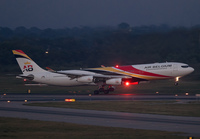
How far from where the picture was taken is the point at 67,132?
23109mm

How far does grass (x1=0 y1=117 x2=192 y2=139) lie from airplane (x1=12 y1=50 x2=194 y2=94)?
27796 mm

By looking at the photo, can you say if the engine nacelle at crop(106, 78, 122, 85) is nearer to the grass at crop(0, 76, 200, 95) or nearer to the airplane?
the airplane

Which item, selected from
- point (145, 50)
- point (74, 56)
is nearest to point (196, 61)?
point (145, 50)

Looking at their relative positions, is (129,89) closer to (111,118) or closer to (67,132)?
(111,118)

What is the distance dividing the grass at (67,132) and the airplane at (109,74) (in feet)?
91.2

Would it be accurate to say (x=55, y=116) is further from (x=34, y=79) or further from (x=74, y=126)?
(x=34, y=79)

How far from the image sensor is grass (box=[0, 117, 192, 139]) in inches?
851

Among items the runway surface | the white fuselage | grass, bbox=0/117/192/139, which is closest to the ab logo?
the white fuselage

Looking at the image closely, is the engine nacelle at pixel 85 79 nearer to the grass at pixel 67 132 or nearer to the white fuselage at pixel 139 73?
the white fuselage at pixel 139 73

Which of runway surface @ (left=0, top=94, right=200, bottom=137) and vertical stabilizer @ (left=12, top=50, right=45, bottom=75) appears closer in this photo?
runway surface @ (left=0, top=94, right=200, bottom=137)

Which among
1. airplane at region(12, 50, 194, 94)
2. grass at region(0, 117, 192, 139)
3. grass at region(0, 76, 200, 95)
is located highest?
airplane at region(12, 50, 194, 94)

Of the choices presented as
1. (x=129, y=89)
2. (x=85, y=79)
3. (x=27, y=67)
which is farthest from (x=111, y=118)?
(x=129, y=89)

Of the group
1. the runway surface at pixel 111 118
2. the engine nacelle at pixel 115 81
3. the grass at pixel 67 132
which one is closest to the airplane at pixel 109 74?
the engine nacelle at pixel 115 81

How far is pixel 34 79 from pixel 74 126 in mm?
33253
